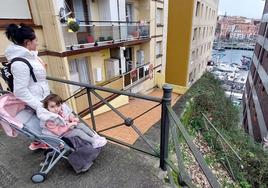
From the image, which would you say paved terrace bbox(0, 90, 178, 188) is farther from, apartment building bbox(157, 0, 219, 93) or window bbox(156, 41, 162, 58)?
apartment building bbox(157, 0, 219, 93)

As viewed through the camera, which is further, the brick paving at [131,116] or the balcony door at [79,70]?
the balcony door at [79,70]

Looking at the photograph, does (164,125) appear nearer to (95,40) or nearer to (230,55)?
(95,40)

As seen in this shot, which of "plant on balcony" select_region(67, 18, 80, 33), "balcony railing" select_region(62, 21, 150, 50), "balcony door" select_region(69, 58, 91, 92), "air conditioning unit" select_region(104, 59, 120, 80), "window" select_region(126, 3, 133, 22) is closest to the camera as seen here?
"plant on balcony" select_region(67, 18, 80, 33)

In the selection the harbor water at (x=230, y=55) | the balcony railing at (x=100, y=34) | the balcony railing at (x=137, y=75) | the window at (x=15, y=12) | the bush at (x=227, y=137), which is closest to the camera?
the window at (x=15, y=12)

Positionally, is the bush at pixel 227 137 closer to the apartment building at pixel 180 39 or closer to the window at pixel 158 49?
the window at pixel 158 49

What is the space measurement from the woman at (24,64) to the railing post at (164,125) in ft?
4.23

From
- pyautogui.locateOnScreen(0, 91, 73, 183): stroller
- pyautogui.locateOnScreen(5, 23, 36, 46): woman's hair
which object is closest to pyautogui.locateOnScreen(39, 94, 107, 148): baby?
pyautogui.locateOnScreen(0, 91, 73, 183): stroller

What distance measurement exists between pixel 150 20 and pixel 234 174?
867cm

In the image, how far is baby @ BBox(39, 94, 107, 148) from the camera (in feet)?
6.27

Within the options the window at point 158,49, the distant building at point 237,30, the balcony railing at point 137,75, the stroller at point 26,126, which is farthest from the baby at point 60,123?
the distant building at point 237,30

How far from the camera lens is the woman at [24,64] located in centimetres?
172

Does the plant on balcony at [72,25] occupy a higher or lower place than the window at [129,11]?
lower

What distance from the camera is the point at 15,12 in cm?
491

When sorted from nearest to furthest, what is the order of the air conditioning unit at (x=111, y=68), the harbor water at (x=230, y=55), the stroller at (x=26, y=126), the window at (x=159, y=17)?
1. the stroller at (x=26, y=126)
2. the air conditioning unit at (x=111, y=68)
3. the window at (x=159, y=17)
4. the harbor water at (x=230, y=55)
